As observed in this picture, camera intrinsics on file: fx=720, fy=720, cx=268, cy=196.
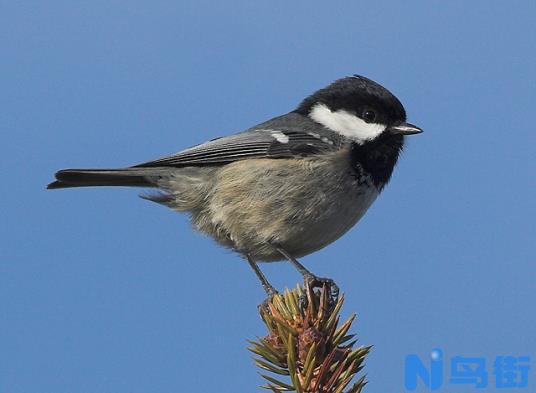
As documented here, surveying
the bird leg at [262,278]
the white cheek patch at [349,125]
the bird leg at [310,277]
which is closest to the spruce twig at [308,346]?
the bird leg at [310,277]

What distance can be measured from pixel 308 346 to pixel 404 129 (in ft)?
7.77

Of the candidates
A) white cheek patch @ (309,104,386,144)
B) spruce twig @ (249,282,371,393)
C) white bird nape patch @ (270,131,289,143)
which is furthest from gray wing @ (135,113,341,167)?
spruce twig @ (249,282,371,393)

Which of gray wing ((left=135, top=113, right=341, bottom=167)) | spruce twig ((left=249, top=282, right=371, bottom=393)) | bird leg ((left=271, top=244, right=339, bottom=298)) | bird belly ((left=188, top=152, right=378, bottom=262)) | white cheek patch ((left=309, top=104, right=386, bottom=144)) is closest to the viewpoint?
spruce twig ((left=249, top=282, right=371, bottom=393))

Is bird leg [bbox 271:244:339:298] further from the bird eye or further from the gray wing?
the bird eye

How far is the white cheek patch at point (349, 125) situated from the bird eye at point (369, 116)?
26 millimetres

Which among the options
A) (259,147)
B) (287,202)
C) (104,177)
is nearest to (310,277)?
(287,202)

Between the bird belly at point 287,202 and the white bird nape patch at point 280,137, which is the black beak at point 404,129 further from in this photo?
the white bird nape patch at point 280,137

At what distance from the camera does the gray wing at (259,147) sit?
4.98 meters

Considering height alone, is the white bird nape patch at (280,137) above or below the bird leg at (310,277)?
above

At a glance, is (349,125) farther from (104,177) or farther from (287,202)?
(104,177)

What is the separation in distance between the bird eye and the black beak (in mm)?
140

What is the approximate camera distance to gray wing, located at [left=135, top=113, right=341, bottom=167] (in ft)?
16.3

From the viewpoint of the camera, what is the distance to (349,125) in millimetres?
5234

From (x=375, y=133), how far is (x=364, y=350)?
7.40 feet
